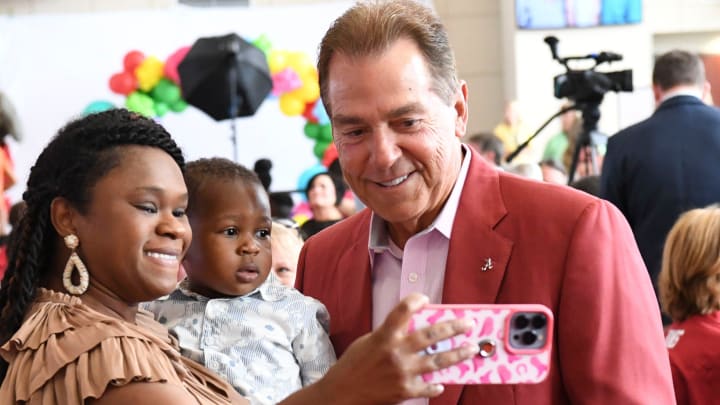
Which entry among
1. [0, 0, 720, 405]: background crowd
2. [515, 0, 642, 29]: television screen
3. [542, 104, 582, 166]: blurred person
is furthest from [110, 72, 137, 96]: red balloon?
[0, 0, 720, 405]: background crowd

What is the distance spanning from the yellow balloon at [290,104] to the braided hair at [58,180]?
754cm

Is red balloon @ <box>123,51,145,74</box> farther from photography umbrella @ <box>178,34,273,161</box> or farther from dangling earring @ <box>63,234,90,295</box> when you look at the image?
dangling earring @ <box>63,234,90,295</box>

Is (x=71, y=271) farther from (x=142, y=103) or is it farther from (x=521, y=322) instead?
(x=142, y=103)

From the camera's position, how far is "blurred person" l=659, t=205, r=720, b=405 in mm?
3637

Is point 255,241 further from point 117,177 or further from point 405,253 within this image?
point 117,177

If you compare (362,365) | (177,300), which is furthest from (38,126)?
(362,365)

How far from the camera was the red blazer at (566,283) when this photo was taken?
6.56 ft

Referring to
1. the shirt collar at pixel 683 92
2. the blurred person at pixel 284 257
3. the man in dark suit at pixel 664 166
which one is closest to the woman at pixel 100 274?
the blurred person at pixel 284 257

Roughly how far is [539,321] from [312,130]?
8.36 metres

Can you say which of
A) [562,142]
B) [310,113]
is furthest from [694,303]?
[310,113]

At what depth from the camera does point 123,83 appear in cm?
985

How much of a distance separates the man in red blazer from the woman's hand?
489mm

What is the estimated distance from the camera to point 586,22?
465 inches

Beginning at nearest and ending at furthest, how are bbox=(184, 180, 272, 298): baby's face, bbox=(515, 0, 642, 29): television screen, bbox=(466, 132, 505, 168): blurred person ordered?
bbox=(184, 180, 272, 298): baby's face, bbox=(466, 132, 505, 168): blurred person, bbox=(515, 0, 642, 29): television screen
